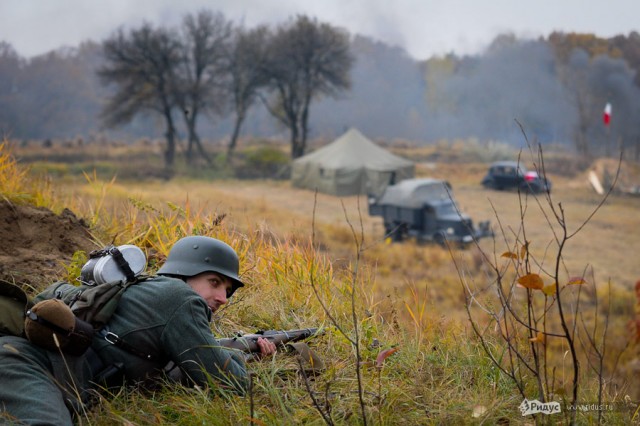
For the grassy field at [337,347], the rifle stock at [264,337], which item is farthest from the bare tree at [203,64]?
the rifle stock at [264,337]

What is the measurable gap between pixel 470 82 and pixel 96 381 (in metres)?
77.2

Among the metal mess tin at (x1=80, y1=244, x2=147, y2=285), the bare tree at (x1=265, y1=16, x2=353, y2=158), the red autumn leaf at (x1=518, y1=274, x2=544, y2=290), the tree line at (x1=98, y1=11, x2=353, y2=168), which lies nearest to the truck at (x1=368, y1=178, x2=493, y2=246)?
the metal mess tin at (x1=80, y1=244, x2=147, y2=285)

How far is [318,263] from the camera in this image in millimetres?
5930

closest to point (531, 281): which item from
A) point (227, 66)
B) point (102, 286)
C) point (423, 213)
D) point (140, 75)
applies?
point (102, 286)

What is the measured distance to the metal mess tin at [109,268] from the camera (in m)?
3.56

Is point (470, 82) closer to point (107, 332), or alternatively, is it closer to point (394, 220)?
point (394, 220)

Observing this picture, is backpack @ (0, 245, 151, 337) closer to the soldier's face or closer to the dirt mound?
the soldier's face

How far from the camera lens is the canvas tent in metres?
37.2

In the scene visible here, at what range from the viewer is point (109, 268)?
3568 mm

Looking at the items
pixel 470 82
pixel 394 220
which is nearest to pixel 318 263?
pixel 394 220

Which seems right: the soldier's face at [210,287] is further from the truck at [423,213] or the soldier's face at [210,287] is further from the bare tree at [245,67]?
the bare tree at [245,67]

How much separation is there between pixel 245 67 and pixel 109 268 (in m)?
47.4

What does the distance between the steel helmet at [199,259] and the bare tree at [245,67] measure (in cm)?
4479

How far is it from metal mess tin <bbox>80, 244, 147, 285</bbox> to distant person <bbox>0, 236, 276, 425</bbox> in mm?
214
